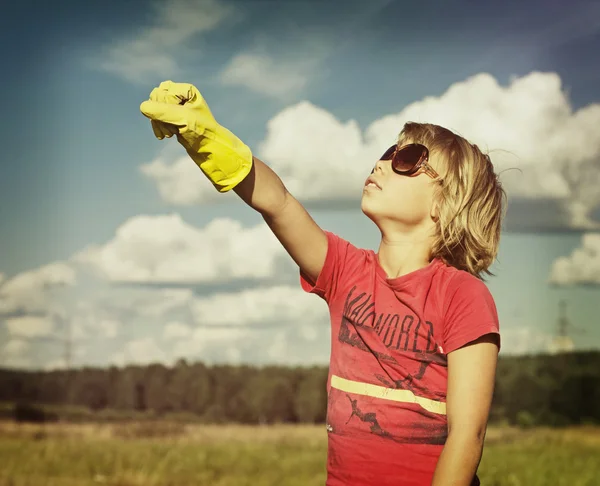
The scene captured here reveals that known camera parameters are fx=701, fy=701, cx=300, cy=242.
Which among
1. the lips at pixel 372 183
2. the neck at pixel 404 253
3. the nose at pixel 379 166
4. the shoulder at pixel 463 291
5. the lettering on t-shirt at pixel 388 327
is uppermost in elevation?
the nose at pixel 379 166

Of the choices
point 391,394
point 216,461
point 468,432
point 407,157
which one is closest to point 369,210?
point 407,157

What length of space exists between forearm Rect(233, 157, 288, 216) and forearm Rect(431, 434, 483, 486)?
2.86ft

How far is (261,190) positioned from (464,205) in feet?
2.35

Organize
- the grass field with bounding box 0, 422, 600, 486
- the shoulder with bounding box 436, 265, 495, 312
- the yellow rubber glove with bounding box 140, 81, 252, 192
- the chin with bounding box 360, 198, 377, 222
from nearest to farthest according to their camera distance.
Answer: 1. the yellow rubber glove with bounding box 140, 81, 252, 192
2. the shoulder with bounding box 436, 265, 495, 312
3. the chin with bounding box 360, 198, 377, 222
4. the grass field with bounding box 0, 422, 600, 486

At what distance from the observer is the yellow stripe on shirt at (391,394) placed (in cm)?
216

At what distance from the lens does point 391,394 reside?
218 cm

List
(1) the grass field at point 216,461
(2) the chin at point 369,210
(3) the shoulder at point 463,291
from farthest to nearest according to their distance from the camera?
(1) the grass field at point 216,461 → (2) the chin at point 369,210 → (3) the shoulder at point 463,291

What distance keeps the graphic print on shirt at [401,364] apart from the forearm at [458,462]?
0.14 m

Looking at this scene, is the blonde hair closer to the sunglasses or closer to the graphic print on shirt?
the sunglasses

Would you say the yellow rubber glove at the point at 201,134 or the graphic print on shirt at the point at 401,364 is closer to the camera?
the yellow rubber glove at the point at 201,134

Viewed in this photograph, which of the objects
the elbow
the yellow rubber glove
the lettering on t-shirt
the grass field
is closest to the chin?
the lettering on t-shirt

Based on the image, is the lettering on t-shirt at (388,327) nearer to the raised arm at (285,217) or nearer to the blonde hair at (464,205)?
the raised arm at (285,217)

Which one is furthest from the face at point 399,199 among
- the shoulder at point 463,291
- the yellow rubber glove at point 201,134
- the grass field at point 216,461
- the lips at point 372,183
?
the grass field at point 216,461

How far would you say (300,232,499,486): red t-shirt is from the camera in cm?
214
